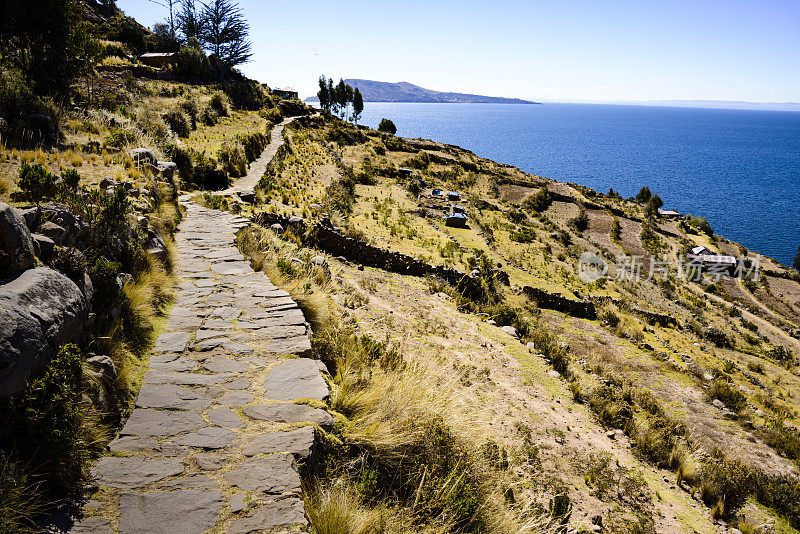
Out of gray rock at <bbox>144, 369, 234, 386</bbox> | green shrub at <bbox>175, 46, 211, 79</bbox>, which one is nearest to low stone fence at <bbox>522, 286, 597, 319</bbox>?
gray rock at <bbox>144, 369, 234, 386</bbox>

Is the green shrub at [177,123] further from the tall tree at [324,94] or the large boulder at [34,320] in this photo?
A: the tall tree at [324,94]

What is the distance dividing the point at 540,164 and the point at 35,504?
123 m

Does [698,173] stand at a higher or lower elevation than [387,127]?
lower

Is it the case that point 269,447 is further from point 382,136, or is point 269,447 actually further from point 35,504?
point 382,136

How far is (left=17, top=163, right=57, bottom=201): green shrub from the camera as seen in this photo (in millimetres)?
5219

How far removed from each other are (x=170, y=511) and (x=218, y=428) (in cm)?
85

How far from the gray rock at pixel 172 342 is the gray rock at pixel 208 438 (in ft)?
4.99

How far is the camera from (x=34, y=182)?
528cm

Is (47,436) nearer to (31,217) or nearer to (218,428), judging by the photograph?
(218,428)

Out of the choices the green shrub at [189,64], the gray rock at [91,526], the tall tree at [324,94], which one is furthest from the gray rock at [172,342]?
the tall tree at [324,94]

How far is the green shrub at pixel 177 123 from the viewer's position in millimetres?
20044

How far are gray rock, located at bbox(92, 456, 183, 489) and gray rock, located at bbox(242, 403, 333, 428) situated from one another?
76cm

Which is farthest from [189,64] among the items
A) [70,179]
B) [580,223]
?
[580,223]

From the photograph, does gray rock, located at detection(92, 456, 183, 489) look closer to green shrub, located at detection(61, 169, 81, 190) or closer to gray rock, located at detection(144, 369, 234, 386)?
gray rock, located at detection(144, 369, 234, 386)
